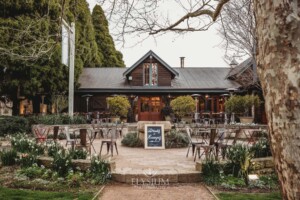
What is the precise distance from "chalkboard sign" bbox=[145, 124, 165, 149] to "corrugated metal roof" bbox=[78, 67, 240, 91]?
12620 millimetres

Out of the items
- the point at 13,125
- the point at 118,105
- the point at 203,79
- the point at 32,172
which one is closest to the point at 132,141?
the point at 32,172

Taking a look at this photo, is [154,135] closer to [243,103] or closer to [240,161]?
[240,161]

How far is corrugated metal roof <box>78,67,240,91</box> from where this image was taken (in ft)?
80.0

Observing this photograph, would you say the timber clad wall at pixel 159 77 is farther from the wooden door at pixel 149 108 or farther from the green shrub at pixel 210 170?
the green shrub at pixel 210 170

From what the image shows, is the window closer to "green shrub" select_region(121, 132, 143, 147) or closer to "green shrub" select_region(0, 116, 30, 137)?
"green shrub" select_region(0, 116, 30, 137)

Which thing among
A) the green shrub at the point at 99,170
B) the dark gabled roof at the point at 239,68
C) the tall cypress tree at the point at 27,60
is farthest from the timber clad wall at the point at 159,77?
the green shrub at the point at 99,170

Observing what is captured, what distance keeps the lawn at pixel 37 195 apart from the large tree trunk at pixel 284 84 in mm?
4073

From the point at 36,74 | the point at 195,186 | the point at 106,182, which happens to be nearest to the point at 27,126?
the point at 36,74

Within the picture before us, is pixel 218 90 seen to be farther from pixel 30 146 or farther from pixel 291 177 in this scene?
pixel 291 177

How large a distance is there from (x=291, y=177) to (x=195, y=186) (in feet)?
15.4

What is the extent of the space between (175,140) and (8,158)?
A: 22.2ft

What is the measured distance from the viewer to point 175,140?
12.4 meters

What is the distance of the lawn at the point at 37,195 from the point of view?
5.06m

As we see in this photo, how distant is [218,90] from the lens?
24297 mm
